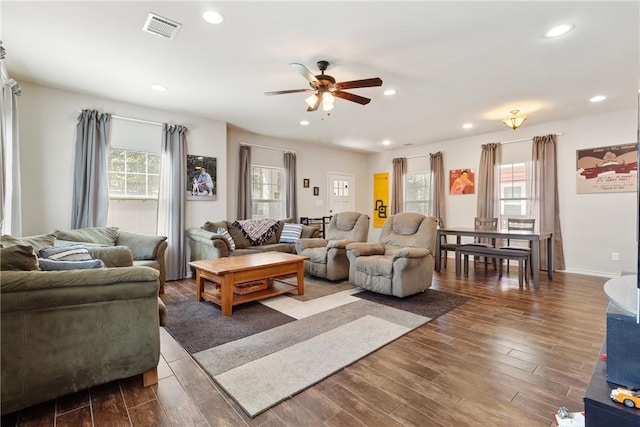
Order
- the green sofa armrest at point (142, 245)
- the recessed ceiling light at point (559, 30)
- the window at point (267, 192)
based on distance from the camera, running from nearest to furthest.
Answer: the recessed ceiling light at point (559, 30) → the green sofa armrest at point (142, 245) → the window at point (267, 192)

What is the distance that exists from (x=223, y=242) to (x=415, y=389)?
325 cm

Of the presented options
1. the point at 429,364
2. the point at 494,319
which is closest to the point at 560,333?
the point at 494,319

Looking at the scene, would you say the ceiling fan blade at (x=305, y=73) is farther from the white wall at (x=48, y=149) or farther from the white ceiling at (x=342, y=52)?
the white wall at (x=48, y=149)

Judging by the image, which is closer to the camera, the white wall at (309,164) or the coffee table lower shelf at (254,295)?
the coffee table lower shelf at (254,295)

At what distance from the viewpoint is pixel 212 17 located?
232 cm

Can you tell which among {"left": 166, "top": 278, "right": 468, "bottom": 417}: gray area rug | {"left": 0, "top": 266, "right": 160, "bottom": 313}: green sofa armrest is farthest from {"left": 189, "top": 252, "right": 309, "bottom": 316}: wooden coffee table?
{"left": 0, "top": 266, "right": 160, "bottom": 313}: green sofa armrest

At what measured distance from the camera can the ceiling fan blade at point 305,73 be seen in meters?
2.70

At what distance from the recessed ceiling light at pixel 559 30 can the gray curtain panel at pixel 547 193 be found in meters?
3.37

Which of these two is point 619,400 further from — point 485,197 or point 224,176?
point 485,197

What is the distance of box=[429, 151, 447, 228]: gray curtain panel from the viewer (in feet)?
22.0

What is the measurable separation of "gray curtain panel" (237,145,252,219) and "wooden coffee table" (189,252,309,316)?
206cm

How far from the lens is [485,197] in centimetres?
596

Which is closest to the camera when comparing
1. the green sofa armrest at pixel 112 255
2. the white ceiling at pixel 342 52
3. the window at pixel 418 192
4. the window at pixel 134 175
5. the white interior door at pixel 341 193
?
the white ceiling at pixel 342 52

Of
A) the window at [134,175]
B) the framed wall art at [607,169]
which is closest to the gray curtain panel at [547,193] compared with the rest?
the framed wall art at [607,169]
